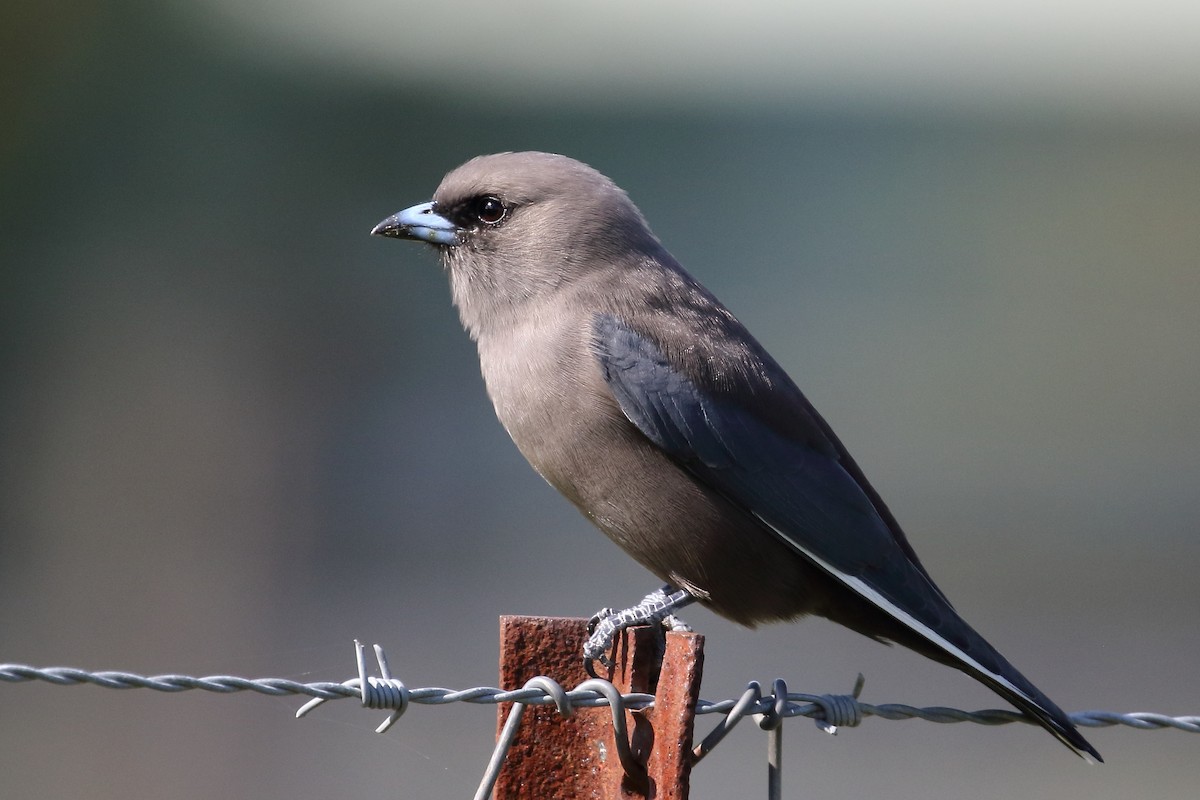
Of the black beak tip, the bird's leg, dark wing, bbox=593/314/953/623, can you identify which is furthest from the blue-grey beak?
the bird's leg

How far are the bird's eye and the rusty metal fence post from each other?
1.93 metres

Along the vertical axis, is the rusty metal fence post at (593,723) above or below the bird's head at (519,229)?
below

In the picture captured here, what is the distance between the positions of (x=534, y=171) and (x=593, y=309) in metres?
0.65

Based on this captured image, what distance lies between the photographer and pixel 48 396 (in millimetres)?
12797

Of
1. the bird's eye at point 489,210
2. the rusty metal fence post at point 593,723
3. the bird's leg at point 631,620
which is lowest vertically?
the rusty metal fence post at point 593,723

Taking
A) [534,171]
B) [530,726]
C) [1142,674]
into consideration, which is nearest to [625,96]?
[1142,674]

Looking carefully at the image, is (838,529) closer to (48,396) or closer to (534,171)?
(534,171)

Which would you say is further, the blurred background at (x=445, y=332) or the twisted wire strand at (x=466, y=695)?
the blurred background at (x=445, y=332)

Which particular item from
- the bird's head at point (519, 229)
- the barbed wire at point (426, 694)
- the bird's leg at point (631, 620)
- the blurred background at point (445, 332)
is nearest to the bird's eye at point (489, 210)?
the bird's head at point (519, 229)

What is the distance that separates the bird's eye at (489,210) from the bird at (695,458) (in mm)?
311

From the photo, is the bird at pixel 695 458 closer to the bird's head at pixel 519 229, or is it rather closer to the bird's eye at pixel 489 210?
the bird's head at pixel 519 229

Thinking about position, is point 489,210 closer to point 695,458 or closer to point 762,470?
point 695,458

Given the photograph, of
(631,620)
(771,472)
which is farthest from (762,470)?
(631,620)

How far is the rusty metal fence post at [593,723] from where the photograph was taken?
2.79 m
